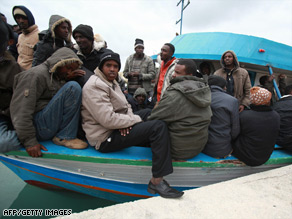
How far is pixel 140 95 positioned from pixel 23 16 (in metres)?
2.57

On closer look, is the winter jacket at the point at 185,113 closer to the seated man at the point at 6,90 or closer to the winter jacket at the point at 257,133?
the winter jacket at the point at 257,133

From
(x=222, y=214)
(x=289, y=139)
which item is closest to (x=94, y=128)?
(x=222, y=214)

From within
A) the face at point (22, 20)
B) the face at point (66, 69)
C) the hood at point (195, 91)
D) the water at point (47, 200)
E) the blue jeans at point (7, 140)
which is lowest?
the water at point (47, 200)

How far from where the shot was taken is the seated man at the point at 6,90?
1732 mm

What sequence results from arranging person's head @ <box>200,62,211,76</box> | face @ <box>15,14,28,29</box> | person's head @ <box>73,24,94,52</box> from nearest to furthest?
person's head @ <box>73,24,94,52</box>
face @ <box>15,14,28,29</box>
person's head @ <box>200,62,211,76</box>

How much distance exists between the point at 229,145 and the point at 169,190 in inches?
42.4

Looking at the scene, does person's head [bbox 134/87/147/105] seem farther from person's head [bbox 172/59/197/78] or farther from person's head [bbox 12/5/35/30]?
person's head [bbox 12/5/35/30]

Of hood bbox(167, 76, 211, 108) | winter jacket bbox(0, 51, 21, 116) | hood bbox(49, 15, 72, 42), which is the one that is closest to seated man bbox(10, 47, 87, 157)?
winter jacket bbox(0, 51, 21, 116)

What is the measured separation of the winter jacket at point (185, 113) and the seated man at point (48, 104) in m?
1.01

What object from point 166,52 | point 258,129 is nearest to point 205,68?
point 166,52

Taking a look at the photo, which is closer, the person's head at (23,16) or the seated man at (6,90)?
the seated man at (6,90)

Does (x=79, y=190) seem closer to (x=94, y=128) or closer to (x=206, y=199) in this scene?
(x=94, y=128)

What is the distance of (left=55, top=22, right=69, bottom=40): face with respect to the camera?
2.35m

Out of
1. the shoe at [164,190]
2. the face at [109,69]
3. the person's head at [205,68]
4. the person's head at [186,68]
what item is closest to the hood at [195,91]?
the person's head at [186,68]
